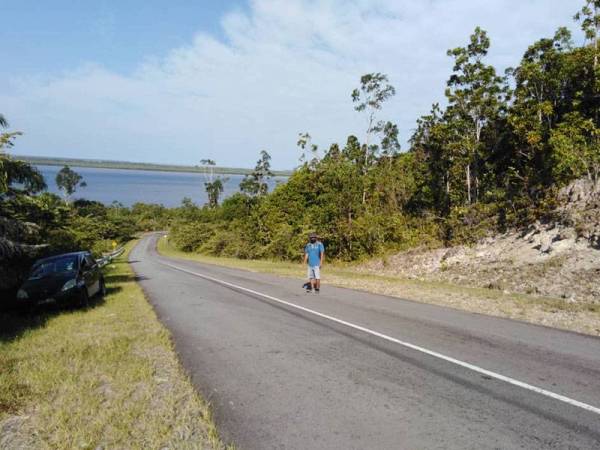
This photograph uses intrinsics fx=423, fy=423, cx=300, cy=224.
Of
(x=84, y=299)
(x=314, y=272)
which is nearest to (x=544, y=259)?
(x=314, y=272)

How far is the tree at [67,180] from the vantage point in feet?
311

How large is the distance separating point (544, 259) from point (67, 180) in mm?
101261

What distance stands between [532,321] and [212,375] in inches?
276

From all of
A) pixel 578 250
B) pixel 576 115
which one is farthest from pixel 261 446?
pixel 576 115

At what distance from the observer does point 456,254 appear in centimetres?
2148

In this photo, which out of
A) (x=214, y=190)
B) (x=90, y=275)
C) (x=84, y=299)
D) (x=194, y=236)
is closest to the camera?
(x=84, y=299)

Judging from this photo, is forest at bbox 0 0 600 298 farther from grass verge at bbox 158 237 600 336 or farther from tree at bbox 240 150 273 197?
tree at bbox 240 150 273 197

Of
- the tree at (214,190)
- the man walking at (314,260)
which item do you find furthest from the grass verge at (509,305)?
the tree at (214,190)

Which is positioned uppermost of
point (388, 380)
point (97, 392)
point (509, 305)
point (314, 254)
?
point (314, 254)

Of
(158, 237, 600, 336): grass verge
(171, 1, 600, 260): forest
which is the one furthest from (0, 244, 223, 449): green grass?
(171, 1, 600, 260): forest

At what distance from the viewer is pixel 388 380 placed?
555 cm

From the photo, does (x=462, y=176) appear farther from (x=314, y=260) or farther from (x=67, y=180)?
(x=67, y=180)

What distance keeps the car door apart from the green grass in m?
3.17

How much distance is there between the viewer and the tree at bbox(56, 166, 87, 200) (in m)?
94.9
